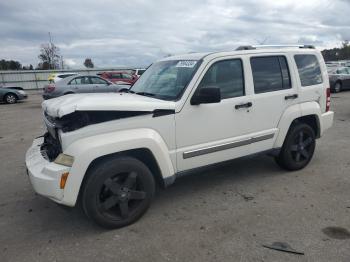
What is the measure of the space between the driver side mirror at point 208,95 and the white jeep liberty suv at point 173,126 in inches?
0.5

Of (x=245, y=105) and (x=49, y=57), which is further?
(x=49, y=57)

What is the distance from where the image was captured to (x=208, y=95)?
3.89 m

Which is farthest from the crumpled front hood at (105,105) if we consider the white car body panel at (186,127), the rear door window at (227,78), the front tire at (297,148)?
the front tire at (297,148)

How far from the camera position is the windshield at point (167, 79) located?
4207 mm

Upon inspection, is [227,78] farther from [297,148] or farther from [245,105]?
[297,148]

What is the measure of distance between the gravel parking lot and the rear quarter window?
→ 4.57 feet

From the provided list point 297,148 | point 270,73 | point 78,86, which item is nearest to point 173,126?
point 270,73

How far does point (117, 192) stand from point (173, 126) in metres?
0.96

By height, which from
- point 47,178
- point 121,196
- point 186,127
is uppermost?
point 186,127

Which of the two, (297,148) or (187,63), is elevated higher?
(187,63)

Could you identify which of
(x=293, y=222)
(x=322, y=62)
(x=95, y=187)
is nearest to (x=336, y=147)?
(x=322, y=62)

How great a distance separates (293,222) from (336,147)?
3643mm

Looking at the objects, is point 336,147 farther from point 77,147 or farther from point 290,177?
point 77,147

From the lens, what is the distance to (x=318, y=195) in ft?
14.7
